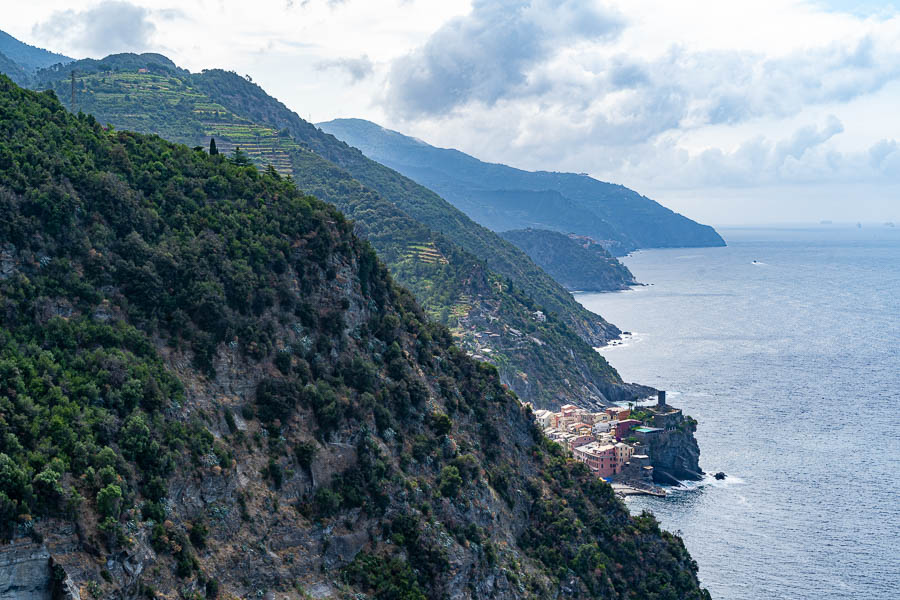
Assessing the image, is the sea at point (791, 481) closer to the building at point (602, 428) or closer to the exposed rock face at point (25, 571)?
the building at point (602, 428)

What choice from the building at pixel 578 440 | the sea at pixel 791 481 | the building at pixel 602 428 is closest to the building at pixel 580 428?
the building at pixel 602 428

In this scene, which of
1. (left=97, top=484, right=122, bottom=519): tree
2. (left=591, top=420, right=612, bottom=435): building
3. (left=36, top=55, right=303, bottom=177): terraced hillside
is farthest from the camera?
(left=36, top=55, right=303, bottom=177): terraced hillside

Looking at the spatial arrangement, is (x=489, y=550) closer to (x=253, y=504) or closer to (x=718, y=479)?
(x=253, y=504)

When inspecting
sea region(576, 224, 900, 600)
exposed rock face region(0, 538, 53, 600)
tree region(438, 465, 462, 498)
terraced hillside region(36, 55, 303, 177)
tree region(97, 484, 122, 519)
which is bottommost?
sea region(576, 224, 900, 600)

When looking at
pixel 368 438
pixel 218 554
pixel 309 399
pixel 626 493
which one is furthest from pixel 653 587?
pixel 626 493

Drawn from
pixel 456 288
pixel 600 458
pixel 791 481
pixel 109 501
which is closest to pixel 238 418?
pixel 109 501

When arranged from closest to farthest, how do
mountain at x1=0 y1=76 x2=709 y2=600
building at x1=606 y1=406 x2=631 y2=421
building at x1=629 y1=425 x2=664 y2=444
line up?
mountain at x1=0 y1=76 x2=709 y2=600 < building at x1=629 y1=425 x2=664 y2=444 < building at x1=606 y1=406 x2=631 y2=421

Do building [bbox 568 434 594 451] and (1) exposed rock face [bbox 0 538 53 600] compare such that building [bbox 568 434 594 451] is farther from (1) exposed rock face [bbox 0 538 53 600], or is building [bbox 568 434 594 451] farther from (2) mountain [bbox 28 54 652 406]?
(1) exposed rock face [bbox 0 538 53 600]

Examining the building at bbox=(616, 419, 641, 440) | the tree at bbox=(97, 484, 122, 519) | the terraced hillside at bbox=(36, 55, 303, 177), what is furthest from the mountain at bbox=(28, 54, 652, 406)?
the tree at bbox=(97, 484, 122, 519)
